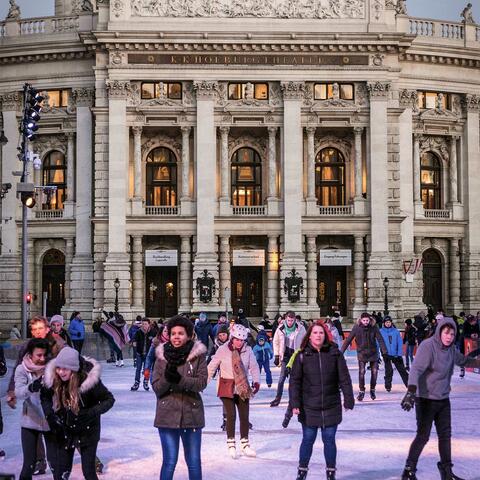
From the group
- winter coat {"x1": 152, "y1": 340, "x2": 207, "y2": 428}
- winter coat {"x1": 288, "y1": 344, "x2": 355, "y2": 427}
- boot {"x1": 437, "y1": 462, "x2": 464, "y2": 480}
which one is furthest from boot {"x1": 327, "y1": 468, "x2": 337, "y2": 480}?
winter coat {"x1": 152, "y1": 340, "x2": 207, "y2": 428}

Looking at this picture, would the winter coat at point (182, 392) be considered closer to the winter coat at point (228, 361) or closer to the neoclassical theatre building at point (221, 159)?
the winter coat at point (228, 361)

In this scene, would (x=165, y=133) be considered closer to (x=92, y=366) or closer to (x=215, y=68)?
(x=215, y=68)

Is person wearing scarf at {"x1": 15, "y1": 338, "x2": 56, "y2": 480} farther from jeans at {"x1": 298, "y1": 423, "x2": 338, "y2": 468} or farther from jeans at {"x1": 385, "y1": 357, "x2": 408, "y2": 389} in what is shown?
jeans at {"x1": 385, "y1": 357, "x2": 408, "y2": 389}

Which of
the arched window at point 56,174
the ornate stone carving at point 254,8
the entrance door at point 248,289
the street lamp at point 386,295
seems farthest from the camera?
the arched window at point 56,174

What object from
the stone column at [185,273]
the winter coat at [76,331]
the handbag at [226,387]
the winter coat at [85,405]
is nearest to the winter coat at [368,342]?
the handbag at [226,387]

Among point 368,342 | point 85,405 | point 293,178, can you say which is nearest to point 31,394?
point 85,405

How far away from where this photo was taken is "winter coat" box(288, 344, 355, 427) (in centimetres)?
1273

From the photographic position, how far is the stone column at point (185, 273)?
202 ft

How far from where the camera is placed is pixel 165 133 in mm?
64312

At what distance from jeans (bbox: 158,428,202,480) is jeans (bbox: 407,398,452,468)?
3.27m

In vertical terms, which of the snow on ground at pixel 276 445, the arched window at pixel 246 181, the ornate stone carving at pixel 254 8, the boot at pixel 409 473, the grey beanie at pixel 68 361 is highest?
the ornate stone carving at pixel 254 8

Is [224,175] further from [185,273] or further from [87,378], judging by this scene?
[87,378]

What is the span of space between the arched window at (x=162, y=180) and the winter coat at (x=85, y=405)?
5301 centimetres

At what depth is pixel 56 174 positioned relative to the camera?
65.9m
